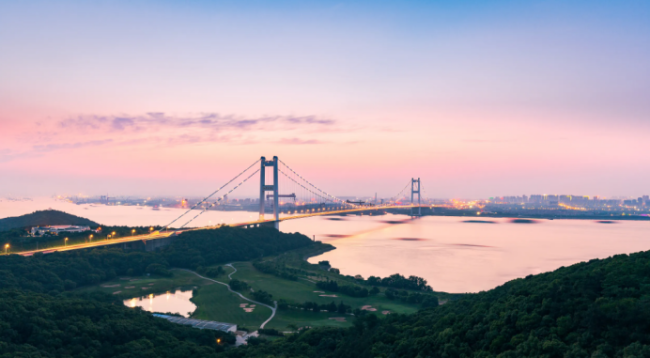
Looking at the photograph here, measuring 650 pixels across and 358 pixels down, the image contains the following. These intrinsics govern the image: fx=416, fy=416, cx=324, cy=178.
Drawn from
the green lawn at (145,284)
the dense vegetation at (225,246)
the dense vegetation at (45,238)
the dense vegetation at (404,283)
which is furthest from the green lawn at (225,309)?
the dense vegetation at (45,238)

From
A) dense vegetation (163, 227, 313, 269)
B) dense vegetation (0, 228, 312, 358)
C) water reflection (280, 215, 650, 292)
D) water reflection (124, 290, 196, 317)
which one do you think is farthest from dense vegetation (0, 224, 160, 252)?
water reflection (280, 215, 650, 292)

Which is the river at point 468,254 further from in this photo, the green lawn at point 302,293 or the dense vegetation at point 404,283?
the green lawn at point 302,293

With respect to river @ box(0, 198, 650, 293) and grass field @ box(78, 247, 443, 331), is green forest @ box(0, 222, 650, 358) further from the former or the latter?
river @ box(0, 198, 650, 293)

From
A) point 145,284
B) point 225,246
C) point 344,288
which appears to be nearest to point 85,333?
point 145,284

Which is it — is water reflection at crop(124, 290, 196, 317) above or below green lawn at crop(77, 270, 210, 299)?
below

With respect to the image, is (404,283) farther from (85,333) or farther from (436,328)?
(85,333)

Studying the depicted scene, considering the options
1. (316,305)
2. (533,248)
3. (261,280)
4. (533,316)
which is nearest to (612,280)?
(533,316)
